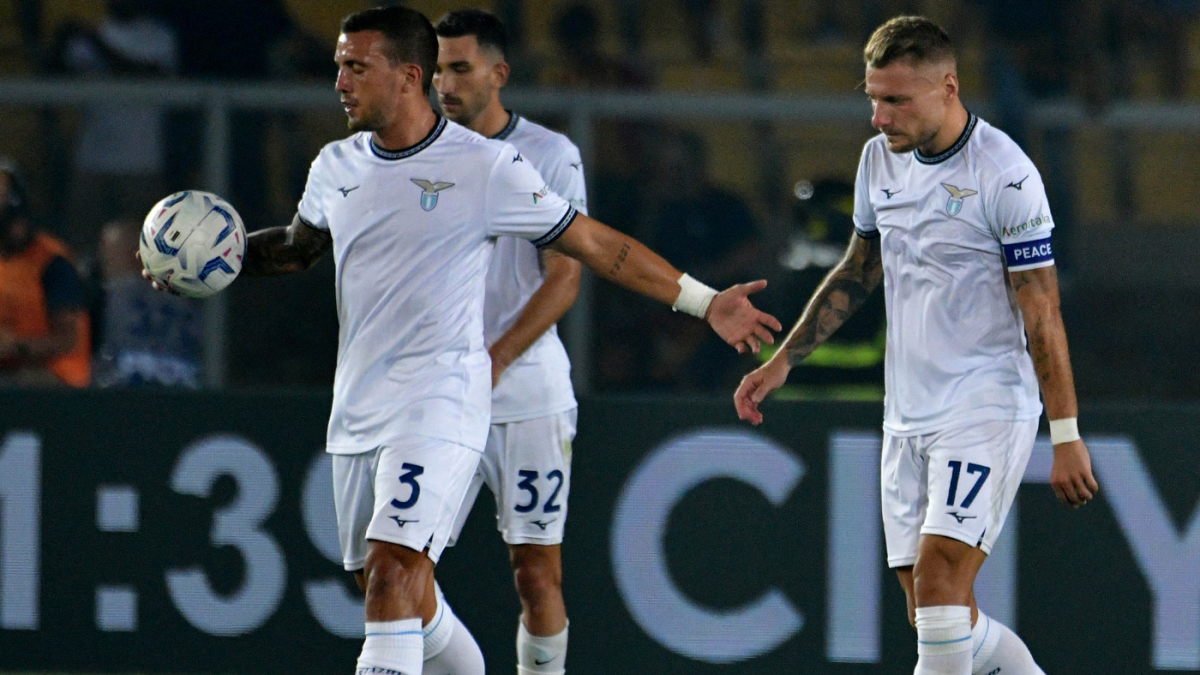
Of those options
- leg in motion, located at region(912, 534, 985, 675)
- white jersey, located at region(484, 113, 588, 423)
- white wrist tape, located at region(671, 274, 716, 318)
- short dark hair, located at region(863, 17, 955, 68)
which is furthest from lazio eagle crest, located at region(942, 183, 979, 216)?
white jersey, located at region(484, 113, 588, 423)

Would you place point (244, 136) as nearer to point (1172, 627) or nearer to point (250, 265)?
point (250, 265)

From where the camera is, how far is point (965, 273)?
442 cm

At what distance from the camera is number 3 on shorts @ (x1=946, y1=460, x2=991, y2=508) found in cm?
436

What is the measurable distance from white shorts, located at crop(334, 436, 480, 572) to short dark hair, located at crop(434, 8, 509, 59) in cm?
157

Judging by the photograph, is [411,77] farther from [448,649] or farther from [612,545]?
[612,545]

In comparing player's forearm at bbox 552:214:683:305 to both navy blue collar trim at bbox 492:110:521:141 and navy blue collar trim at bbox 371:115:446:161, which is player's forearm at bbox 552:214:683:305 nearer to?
navy blue collar trim at bbox 371:115:446:161

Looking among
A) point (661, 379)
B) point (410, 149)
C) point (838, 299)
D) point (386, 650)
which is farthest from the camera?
point (661, 379)

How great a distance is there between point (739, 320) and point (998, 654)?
1.30 m

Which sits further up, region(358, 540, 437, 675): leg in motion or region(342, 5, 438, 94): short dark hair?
region(342, 5, 438, 94): short dark hair

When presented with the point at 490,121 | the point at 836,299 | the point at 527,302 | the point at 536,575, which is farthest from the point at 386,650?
the point at 490,121

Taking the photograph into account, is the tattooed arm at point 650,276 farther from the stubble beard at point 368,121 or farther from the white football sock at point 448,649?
the white football sock at point 448,649

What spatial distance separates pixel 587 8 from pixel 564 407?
465 centimetres

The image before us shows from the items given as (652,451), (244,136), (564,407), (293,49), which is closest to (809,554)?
(652,451)

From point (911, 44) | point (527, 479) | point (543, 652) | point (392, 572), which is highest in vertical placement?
point (911, 44)
